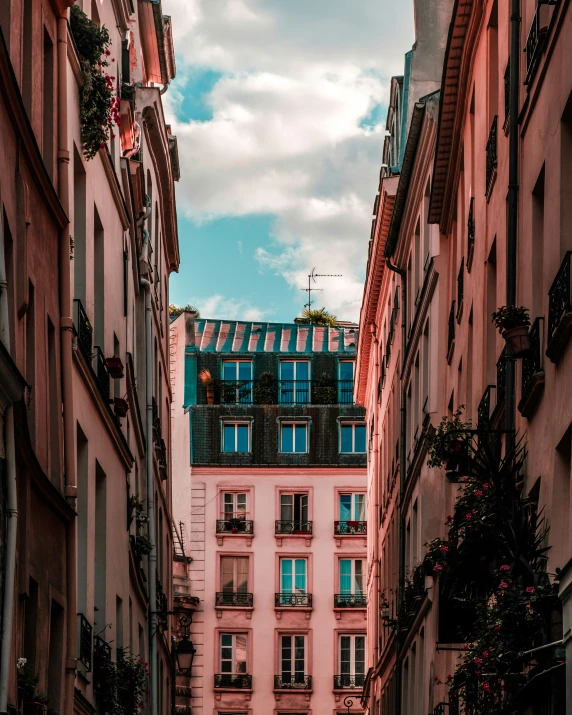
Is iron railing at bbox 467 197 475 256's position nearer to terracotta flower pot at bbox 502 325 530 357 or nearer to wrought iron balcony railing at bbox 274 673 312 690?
terracotta flower pot at bbox 502 325 530 357

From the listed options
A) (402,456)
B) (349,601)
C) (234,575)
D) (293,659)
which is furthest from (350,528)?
(402,456)

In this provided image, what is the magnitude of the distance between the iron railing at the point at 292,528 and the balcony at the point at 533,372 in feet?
168

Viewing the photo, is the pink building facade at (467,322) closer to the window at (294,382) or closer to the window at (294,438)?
the window at (294,438)

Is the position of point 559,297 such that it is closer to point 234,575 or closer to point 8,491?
point 8,491

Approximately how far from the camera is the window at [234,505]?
226 ft

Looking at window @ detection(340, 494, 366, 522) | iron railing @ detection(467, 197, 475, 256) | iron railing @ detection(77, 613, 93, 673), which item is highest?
window @ detection(340, 494, 366, 522)

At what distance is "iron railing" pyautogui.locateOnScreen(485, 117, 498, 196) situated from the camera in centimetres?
2275

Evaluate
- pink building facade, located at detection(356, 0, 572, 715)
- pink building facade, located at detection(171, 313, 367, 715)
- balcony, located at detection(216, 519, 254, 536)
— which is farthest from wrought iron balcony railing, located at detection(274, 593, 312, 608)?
pink building facade, located at detection(356, 0, 572, 715)

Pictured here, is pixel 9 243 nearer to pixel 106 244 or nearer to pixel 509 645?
pixel 509 645

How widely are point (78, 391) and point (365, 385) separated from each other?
42.6m

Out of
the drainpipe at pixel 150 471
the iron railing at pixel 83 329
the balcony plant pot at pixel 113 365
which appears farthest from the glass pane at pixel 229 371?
the iron railing at pixel 83 329

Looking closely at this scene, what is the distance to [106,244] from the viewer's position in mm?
26797

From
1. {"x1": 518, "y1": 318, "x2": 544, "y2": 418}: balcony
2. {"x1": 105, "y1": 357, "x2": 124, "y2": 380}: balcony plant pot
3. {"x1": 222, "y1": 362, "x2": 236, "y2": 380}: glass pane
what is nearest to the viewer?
{"x1": 518, "y1": 318, "x2": 544, "y2": 418}: balcony

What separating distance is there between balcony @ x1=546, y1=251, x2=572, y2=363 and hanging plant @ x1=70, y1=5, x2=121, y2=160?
941 cm
